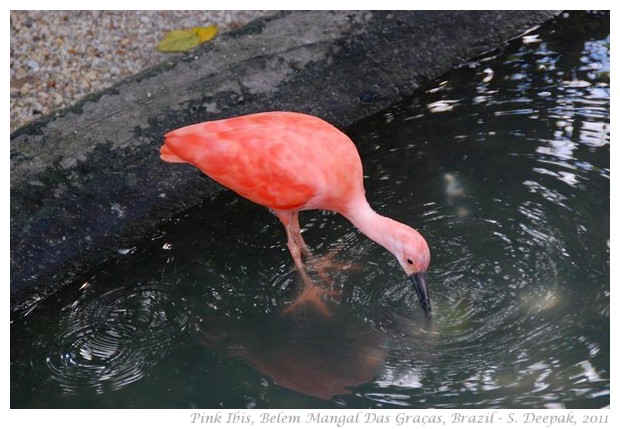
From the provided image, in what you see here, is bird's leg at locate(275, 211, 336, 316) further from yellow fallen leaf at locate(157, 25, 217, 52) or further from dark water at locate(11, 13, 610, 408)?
yellow fallen leaf at locate(157, 25, 217, 52)

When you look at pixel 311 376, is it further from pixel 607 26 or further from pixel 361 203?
pixel 607 26

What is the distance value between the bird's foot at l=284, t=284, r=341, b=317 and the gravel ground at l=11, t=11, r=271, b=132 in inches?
80.6

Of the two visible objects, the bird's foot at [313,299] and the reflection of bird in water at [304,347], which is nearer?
the reflection of bird in water at [304,347]

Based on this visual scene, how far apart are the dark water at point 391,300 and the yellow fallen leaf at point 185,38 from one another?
1275 mm

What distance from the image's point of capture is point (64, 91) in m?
5.61

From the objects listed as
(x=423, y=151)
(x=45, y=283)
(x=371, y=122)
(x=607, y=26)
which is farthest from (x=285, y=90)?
(x=607, y=26)

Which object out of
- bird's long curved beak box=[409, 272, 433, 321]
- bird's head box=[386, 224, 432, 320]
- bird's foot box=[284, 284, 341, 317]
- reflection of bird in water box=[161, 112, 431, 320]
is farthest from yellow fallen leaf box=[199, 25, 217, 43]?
bird's long curved beak box=[409, 272, 433, 321]

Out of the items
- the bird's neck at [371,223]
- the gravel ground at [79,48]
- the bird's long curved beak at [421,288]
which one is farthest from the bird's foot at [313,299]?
the gravel ground at [79,48]

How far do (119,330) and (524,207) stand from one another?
82.1 inches

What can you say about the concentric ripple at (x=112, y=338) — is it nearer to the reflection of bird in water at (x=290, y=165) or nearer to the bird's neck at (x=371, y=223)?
the reflection of bird in water at (x=290, y=165)

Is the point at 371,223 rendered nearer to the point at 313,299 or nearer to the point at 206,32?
the point at 313,299

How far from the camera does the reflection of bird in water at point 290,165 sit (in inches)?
165

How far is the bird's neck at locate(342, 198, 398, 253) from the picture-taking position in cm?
→ 414

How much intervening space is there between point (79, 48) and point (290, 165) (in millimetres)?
2342
